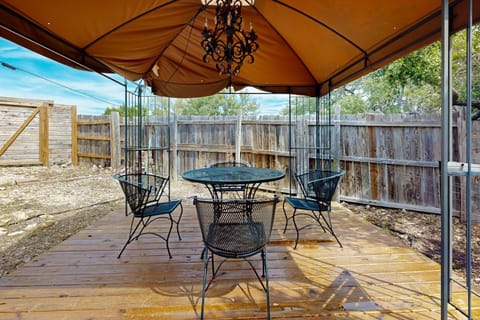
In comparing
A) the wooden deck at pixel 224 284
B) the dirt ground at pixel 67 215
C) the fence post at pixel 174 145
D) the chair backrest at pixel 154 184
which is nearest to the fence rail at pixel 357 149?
the fence post at pixel 174 145

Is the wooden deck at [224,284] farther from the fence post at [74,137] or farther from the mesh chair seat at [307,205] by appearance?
the fence post at [74,137]

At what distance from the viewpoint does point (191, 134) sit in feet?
20.0

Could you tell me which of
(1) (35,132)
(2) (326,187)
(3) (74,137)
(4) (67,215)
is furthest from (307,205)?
(1) (35,132)

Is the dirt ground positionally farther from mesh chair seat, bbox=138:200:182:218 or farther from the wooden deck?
mesh chair seat, bbox=138:200:182:218

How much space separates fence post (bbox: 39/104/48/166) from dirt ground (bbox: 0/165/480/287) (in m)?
0.85

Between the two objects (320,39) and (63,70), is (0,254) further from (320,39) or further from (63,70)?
(63,70)

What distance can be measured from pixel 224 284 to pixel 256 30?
2.68 m

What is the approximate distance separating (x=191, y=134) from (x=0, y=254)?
404 centimetres

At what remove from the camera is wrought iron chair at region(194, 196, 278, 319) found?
1580 mm

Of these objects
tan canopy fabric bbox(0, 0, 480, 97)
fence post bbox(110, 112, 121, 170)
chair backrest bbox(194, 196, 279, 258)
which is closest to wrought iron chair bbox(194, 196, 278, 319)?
chair backrest bbox(194, 196, 279, 258)

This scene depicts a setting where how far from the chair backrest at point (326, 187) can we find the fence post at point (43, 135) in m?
7.75

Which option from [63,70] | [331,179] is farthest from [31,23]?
[63,70]

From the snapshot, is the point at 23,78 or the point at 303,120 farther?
the point at 23,78

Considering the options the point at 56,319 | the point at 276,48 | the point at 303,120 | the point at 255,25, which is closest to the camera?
the point at 56,319
